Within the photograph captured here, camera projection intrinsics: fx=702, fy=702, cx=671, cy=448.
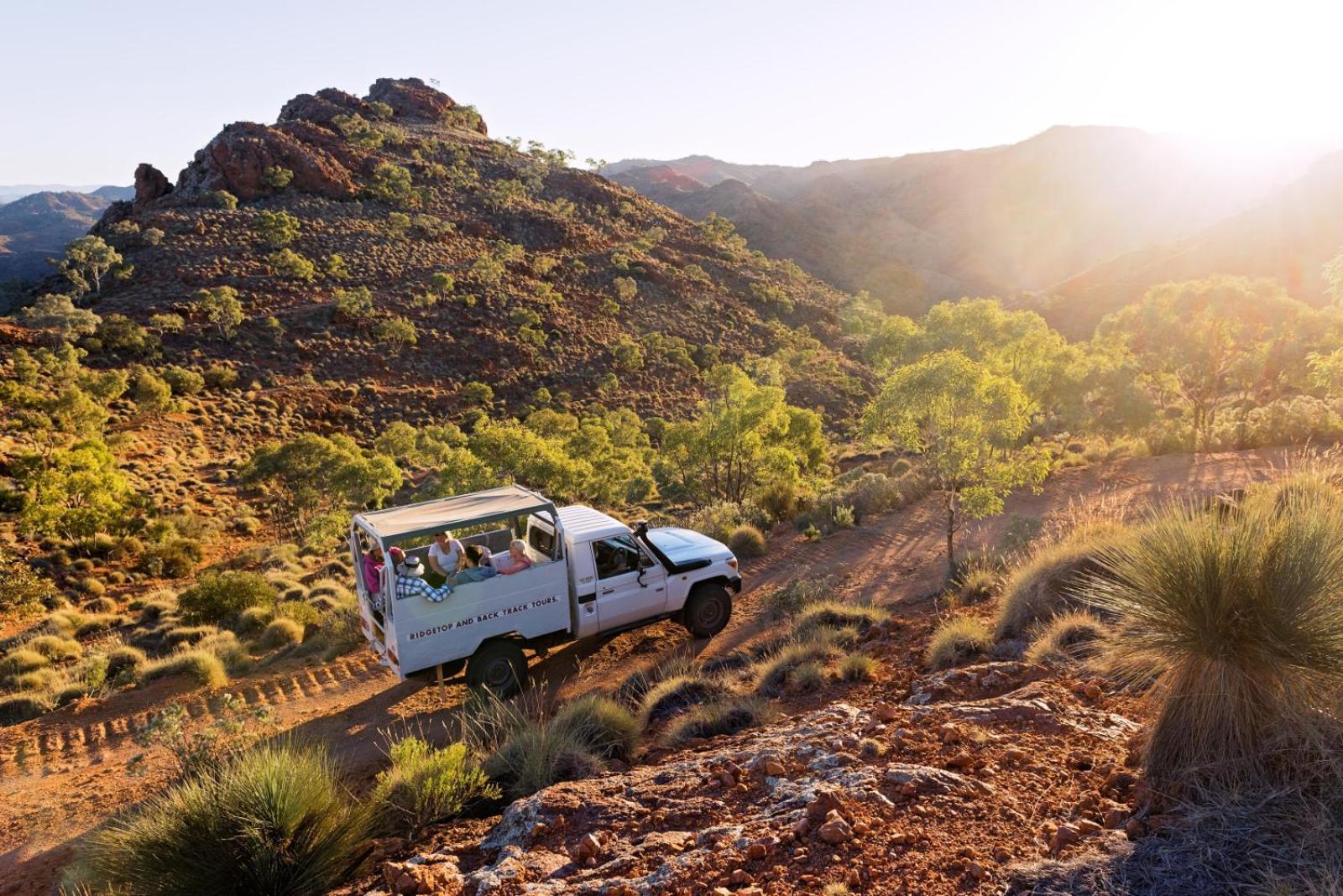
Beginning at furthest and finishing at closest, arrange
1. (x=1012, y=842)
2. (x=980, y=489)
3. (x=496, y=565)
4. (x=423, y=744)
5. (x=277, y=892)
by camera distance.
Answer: (x=980, y=489), (x=496, y=565), (x=423, y=744), (x=277, y=892), (x=1012, y=842)

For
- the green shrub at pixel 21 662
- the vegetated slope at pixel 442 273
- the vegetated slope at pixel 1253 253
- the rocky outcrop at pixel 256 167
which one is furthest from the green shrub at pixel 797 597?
the rocky outcrop at pixel 256 167

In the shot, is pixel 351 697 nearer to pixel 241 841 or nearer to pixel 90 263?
pixel 241 841

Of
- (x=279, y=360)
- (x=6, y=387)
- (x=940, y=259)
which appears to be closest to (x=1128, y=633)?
(x=6, y=387)

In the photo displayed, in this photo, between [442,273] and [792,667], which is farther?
[442,273]

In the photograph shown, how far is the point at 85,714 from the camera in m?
10.5

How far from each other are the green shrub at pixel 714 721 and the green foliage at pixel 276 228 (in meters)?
65.2

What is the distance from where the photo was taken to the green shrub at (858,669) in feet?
25.3

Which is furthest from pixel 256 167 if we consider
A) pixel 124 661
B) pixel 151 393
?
pixel 124 661

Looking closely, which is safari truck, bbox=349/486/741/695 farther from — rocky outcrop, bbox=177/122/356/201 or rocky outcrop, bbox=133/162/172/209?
rocky outcrop, bbox=133/162/172/209

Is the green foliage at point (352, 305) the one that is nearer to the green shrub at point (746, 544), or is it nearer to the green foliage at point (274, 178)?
the green foliage at point (274, 178)

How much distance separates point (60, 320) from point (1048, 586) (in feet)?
181

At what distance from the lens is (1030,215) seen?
134 m

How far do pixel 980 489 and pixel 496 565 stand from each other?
25.2ft

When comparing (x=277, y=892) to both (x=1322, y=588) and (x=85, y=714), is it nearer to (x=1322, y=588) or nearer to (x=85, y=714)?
(x=1322, y=588)
